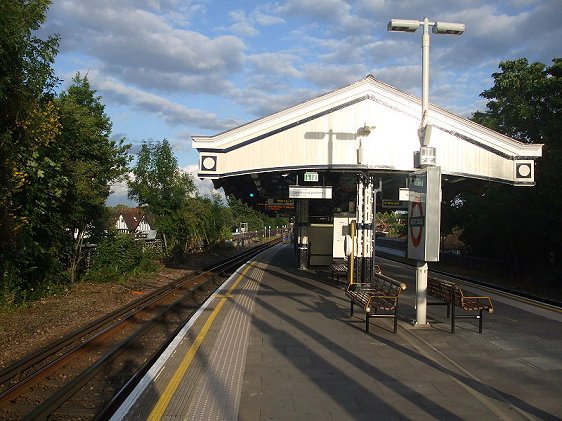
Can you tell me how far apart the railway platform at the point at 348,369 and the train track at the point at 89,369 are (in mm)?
727

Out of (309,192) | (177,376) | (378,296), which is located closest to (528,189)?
(309,192)

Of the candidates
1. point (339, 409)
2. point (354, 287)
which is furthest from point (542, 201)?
point (339, 409)

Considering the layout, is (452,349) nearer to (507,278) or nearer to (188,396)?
(188,396)

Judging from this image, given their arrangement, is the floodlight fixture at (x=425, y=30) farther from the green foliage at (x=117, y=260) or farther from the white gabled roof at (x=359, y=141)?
the green foliage at (x=117, y=260)

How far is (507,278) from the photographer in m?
28.1

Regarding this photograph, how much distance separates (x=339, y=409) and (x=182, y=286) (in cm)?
1338

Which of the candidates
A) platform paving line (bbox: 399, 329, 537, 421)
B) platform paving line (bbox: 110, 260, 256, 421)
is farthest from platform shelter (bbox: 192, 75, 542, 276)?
platform paving line (bbox: 399, 329, 537, 421)

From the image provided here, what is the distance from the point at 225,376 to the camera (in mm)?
6121

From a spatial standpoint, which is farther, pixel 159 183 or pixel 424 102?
pixel 159 183

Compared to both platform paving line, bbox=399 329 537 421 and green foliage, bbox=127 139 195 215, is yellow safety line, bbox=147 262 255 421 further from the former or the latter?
green foliage, bbox=127 139 195 215

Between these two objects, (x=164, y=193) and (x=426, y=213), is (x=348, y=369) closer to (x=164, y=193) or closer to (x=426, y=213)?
(x=426, y=213)

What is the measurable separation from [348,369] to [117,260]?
1553cm

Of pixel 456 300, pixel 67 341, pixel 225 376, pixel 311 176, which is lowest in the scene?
pixel 67 341

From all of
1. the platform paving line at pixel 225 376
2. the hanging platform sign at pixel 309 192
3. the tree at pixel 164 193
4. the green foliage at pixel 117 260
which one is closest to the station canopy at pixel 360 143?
the hanging platform sign at pixel 309 192
